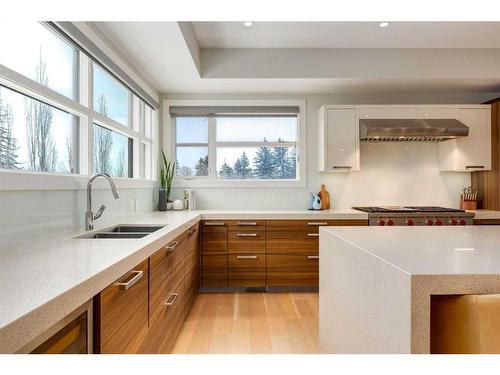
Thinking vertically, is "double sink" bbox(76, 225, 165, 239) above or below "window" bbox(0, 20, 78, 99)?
below

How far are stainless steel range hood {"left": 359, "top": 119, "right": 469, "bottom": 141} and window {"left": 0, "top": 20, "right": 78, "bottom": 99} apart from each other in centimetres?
287

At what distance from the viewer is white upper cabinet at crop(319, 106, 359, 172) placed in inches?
149

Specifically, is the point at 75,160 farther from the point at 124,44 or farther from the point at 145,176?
the point at 145,176

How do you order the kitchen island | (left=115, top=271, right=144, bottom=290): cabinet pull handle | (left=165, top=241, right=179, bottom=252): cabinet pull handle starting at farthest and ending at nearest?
(left=165, top=241, right=179, bottom=252): cabinet pull handle → (left=115, top=271, right=144, bottom=290): cabinet pull handle → the kitchen island

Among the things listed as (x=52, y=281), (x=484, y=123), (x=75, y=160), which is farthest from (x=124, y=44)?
(x=484, y=123)

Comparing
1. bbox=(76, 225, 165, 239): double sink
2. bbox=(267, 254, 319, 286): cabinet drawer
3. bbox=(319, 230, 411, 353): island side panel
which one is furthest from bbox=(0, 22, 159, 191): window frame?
bbox=(267, 254, 319, 286): cabinet drawer

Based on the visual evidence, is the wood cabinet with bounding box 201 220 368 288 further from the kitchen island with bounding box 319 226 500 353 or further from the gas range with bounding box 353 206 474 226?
the kitchen island with bounding box 319 226 500 353

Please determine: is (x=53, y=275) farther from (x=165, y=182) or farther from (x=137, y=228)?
(x=165, y=182)

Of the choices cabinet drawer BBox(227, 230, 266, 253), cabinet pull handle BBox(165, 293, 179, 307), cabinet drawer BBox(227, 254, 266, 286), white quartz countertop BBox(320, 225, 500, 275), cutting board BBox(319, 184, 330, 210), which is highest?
cutting board BBox(319, 184, 330, 210)

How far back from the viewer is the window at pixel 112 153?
105 inches

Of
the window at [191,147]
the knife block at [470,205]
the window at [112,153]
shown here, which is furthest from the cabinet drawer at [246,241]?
the knife block at [470,205]

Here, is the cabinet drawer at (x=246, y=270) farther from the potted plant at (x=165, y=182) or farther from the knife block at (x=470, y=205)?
the knife block at (x=470, y=205)

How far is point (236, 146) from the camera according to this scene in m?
4.19

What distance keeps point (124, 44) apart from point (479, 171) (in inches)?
162
